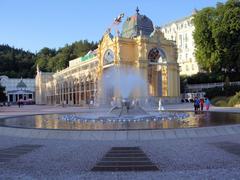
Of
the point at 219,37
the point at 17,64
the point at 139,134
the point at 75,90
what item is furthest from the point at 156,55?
the point at 17,64

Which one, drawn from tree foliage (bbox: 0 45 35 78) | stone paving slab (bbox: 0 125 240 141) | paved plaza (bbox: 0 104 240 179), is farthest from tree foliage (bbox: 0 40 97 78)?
paved plaza (bbox: 0 104 240 179)

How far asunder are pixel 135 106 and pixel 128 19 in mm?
46461

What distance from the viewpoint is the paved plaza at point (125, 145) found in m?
9.23

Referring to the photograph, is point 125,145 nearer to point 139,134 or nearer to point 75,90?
point 139,134

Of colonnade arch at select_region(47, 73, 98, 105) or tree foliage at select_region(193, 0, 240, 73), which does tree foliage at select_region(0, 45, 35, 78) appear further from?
tree foliage at select_region(193, 0, 240, 73)

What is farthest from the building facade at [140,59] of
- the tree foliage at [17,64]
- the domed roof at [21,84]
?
the tree foliage at [17,64]

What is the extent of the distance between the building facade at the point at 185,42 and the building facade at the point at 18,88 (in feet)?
214

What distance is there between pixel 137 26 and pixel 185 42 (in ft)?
175

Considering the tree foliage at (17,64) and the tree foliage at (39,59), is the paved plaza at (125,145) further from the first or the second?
the tree foliage at (17,64)

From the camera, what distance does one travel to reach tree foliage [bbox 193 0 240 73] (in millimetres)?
56719

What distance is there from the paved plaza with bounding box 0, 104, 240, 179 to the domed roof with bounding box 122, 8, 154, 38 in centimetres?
5154

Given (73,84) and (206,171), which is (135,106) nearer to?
(206,171)

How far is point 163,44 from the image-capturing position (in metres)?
66.6

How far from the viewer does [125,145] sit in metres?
14.1
